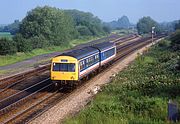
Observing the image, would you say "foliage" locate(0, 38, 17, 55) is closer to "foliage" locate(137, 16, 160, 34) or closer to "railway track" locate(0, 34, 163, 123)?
"railway track" locate(0, 34, 163, 123)

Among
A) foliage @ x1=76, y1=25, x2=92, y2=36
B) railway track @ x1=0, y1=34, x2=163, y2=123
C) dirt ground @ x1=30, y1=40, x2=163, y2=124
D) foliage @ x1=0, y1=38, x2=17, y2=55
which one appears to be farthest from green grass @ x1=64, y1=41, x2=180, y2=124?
foliage @ x1=76, y1=25, x2=92, y2=36

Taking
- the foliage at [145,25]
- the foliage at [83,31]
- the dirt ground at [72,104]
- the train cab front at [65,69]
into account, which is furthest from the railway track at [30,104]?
the foliage at [145,25]

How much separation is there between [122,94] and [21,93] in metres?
8.01

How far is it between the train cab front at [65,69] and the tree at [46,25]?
4327 centimetres

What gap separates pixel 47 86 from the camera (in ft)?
94.9

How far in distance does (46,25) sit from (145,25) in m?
94.0

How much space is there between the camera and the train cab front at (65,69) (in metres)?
26.4

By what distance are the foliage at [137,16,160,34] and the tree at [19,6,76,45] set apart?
270ft

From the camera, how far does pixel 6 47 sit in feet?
169

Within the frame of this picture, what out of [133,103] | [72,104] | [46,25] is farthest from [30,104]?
[46,25]

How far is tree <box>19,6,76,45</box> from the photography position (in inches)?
2830

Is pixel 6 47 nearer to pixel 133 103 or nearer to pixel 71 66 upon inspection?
pixel 71 66

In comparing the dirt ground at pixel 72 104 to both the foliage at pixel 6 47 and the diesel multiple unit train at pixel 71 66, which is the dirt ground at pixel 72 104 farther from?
the foliage at pixel 6 47

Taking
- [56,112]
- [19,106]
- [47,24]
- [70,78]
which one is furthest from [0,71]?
[47,24]
